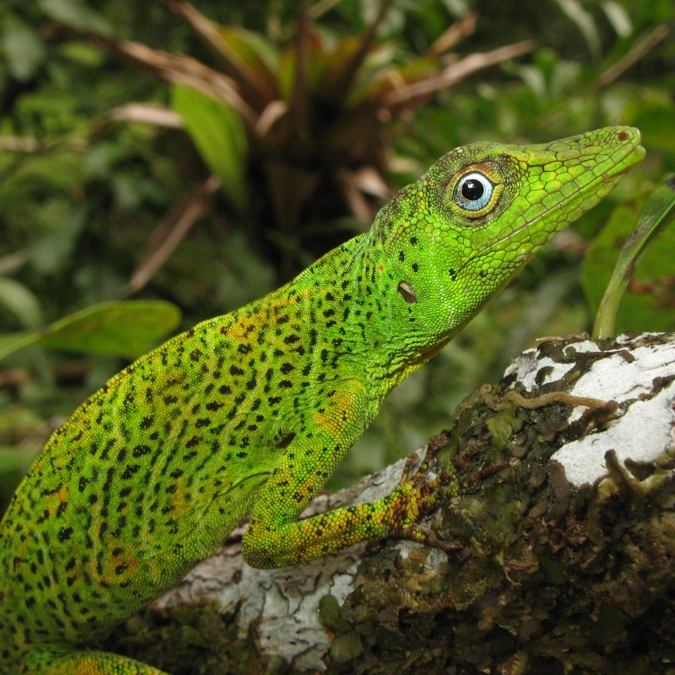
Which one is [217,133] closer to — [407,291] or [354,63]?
[354,63]

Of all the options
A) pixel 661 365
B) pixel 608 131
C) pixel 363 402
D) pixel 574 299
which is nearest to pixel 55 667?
pixel 363 402

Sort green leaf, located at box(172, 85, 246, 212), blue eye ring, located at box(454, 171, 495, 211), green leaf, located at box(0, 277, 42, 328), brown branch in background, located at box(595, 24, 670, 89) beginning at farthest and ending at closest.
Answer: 1. brown branch in background, located at box(595, 24, 670, 89)
2. green leaf, located at box(172, 85, 246, 212)
3. green leaf, located at box(0, 277, 42, 328)
4. blue eye ring, located at box(454, 171, 495, 211)

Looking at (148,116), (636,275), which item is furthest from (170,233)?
(636,275)

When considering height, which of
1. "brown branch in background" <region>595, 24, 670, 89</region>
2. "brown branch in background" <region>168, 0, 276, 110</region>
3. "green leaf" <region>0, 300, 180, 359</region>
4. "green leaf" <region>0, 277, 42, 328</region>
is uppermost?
"brown branch in background" <region>168, 0, 276, 110</region>

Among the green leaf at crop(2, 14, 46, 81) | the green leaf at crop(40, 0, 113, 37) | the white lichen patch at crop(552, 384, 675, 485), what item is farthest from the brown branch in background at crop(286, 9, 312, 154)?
the white lichen patch at crop(552, 384, 675, 485)

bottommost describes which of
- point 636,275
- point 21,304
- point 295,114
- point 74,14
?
point 636,275

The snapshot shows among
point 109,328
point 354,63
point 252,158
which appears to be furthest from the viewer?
point 252,158

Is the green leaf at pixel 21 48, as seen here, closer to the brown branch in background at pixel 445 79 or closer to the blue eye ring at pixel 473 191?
the brown branch in background at pixel 445 79

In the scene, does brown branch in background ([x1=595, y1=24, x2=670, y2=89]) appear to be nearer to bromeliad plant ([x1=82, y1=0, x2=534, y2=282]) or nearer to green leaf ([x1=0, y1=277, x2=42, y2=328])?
bromeliad plant ([x1=82, y1=0, x2=534, y2=282])
